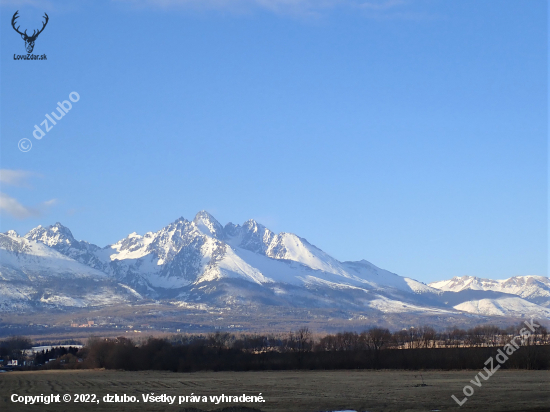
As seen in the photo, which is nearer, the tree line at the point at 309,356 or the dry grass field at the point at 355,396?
the dry grass field at the point at 355,396

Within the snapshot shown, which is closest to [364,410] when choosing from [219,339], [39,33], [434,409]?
[434,409]

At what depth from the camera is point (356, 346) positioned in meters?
171

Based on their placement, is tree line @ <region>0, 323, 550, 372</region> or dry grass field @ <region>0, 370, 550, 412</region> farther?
tree line @ <region>0, 323, 550, 372</region>

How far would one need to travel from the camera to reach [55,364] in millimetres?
188375

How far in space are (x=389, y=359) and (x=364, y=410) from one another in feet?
288

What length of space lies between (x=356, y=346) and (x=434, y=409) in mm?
115435

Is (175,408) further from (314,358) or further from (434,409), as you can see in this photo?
(314,358)

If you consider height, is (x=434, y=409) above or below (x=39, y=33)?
below

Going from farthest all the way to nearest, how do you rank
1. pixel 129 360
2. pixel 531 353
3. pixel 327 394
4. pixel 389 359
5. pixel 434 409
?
1. pixel 129 360
2. pixel 389 359
3. pixel 531 353
4. pixel 327 394
5. pixel 434 409

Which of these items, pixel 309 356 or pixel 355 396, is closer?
pixel 355 396

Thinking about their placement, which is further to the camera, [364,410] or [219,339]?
[219,339]

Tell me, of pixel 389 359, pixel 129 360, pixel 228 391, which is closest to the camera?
pixel 228 391

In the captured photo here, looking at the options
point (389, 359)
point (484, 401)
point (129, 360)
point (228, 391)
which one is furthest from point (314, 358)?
point (484, 401)

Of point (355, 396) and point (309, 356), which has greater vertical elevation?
point (309, 356)
